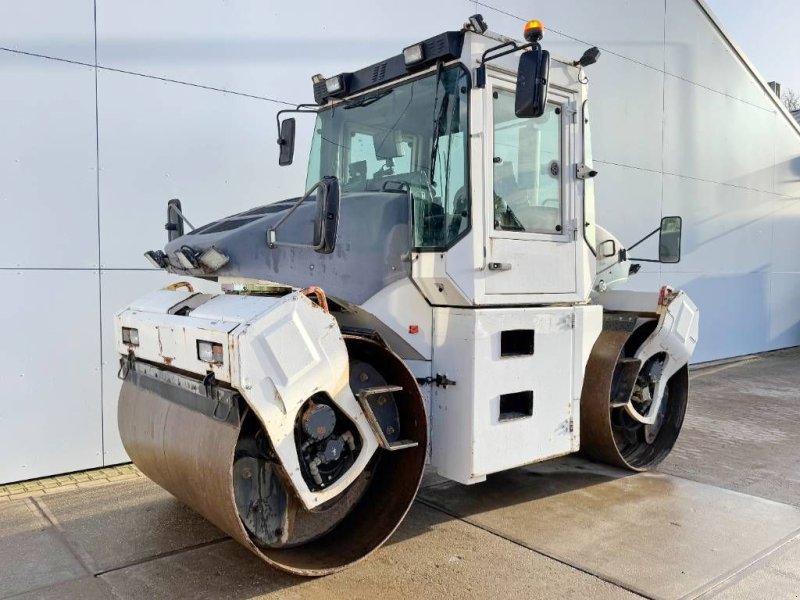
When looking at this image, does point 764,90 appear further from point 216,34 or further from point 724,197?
point 216,34

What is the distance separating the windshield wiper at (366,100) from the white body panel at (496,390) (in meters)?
1.33

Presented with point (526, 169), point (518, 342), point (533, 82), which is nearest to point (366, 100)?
point (526, 169)

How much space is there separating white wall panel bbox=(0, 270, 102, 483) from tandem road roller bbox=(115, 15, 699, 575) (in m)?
1.41

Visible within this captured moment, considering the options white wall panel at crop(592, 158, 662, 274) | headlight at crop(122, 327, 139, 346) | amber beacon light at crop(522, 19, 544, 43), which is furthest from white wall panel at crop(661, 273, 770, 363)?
headlight at crop(122, 327, 139, 346)

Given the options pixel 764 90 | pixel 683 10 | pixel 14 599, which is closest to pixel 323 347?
pixel 14 599

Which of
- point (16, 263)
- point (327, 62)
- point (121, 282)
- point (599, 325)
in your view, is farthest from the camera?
point (327, 62)

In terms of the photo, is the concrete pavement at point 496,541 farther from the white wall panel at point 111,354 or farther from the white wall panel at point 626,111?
the white wall panel at point 626,111

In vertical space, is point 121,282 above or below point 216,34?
below

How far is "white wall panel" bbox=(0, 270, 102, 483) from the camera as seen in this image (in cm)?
479

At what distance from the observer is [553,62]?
4082mm

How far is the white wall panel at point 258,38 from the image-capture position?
206 inches

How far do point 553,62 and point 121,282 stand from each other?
3.51m

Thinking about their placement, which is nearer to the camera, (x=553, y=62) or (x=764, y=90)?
(x=553, y=62)

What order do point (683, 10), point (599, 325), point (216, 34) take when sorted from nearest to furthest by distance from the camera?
point (599, 325)
point (216, 34)
point (683, 10)
